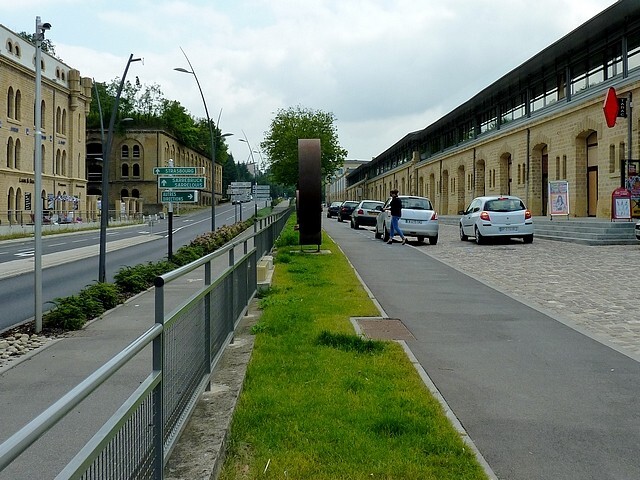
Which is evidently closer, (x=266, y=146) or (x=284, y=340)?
(x=284, y=340)

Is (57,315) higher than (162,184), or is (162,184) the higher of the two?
(162,184)

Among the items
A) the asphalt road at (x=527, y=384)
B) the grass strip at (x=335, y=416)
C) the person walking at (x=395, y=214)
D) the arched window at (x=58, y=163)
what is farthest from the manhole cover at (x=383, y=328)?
the arched window at (x=58, y=163)

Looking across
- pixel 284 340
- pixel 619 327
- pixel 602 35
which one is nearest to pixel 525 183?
pixel 602 35

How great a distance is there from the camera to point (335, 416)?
4984 millimetres

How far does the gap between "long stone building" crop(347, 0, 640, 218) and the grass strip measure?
2104 centimetres

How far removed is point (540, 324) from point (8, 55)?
5155 cm

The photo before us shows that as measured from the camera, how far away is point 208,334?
5.38 meters

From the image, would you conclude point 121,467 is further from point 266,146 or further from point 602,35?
point 266,146

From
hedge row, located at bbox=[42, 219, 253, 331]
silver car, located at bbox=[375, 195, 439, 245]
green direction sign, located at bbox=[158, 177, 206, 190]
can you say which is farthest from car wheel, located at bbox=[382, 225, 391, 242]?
hedge row, located at bbox=[42, 219, 253, 331]

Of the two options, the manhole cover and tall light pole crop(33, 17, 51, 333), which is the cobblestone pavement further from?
tall light pole crop(33, 17, 51, 333)

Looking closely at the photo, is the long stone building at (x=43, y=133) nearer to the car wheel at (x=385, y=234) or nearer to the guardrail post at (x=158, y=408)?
the car wheel at (x=385, y=234)

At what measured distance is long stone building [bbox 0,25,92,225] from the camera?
5094 centimetres

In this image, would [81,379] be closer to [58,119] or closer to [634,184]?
[634,184]

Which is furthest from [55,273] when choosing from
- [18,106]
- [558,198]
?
[18,106]
